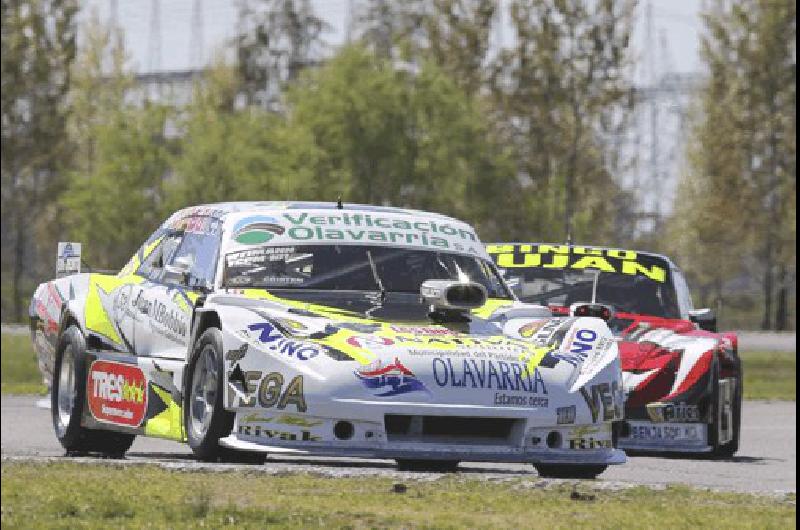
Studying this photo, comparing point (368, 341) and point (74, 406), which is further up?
point (368, 341)

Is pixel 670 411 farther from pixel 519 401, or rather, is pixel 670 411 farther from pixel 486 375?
pixel 486 375

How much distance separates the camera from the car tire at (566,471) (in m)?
11.4

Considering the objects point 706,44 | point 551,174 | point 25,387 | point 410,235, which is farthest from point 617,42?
point 410,235

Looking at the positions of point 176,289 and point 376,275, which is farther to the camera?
point 176,289

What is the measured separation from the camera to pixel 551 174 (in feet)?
195

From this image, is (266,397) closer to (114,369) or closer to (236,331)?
(236,331)

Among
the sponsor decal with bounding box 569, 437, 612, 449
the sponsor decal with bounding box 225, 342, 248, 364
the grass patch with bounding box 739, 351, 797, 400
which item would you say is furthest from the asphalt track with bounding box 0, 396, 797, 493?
the grass patch with bounding box 739, 351, 797, 400

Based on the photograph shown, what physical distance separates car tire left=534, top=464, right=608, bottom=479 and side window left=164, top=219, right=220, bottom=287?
2149mm

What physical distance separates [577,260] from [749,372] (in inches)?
1037

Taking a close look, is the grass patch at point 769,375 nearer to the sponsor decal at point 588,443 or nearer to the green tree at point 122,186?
the green tree at point 122,186

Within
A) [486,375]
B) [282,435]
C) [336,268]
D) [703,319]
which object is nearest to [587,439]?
[486,375]

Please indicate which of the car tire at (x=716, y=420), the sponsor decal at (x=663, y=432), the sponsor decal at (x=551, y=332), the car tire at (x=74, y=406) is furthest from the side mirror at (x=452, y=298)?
the car tire at (x=716, y=420)

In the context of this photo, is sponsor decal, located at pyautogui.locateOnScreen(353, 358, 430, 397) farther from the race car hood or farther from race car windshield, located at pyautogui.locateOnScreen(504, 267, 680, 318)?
race car windshield, located at pyautogui.locateOnScreen(504, 267, 680, 318)

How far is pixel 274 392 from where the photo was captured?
32.8 feet
